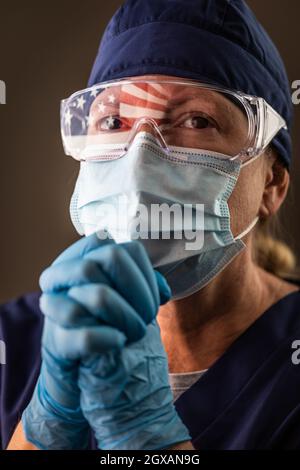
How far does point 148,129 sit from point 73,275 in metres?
0.44

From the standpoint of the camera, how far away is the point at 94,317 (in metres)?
0.88

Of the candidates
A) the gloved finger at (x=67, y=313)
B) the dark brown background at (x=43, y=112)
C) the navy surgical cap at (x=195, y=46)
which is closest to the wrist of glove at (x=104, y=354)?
the gloved finger at (x=67, y=313)

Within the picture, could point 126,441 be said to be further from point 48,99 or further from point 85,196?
point 48,99

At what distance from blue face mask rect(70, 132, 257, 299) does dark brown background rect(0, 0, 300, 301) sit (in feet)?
1.62

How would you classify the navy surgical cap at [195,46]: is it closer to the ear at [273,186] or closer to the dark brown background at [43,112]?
the ear at [273,186]

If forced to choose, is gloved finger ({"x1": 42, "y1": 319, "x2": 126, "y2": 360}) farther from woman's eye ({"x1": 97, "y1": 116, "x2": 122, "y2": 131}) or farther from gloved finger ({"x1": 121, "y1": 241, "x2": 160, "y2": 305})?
woman's eye ({"x1": 97, "y1": 116, "x2": 122, "y2": 131})

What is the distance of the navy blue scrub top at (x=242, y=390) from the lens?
48.0 inches

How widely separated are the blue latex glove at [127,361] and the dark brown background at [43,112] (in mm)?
804

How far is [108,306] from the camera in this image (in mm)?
874

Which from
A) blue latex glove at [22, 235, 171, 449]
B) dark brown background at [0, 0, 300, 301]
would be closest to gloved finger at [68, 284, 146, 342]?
blue latex glove at [22, 235, 171, 449]

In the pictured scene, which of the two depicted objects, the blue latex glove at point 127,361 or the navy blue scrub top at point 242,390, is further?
the navy blue scrub top at point 242,390

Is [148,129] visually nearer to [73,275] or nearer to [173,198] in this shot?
[173,198]

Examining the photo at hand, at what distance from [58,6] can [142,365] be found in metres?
1.21

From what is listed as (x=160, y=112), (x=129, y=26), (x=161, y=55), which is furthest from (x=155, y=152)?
(x=129, y=26)
